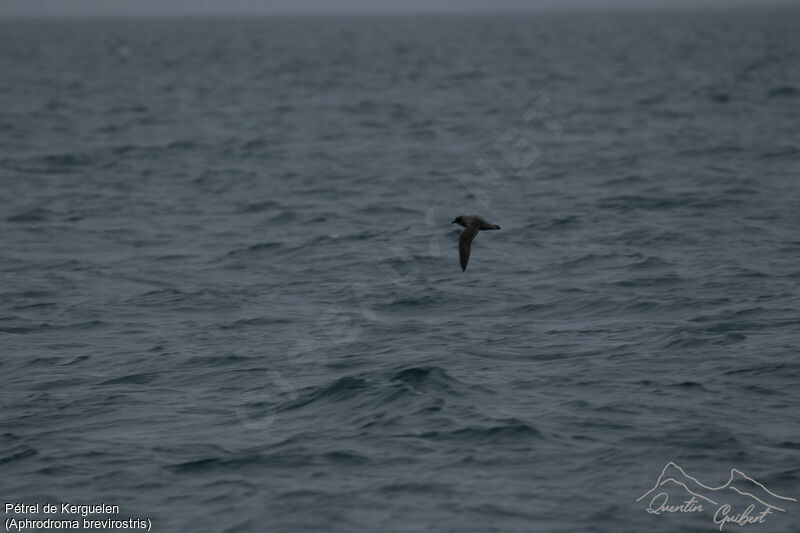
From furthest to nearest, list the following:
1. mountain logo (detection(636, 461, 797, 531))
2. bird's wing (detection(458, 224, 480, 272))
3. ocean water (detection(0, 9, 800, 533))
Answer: bird's wing (detection(458, 224, 480, 272)), ocean water (detection(0, 9, 800, 533)), mountain logo (detection(636, 461, 797, 531))

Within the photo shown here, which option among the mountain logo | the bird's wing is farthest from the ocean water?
the bird's wing

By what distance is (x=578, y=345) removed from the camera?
805 inches

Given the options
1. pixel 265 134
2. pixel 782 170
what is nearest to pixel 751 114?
pixel 782 170

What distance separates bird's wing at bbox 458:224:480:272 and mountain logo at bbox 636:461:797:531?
18.2 ft

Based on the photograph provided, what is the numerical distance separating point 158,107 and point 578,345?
50.9 m

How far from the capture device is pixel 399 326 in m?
22.3

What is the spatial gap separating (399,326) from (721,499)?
29.6 feet

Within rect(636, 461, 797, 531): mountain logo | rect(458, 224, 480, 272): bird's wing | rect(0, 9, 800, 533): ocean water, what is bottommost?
rect(636, 461, 797, 531): mountain logo

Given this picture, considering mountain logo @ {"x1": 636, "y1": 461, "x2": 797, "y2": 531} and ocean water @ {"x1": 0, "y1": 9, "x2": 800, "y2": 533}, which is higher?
ocean water @ {"x1": 0, "y1": 9, "x2": 800, "y2": 533}

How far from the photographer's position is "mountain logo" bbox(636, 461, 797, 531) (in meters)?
14.3

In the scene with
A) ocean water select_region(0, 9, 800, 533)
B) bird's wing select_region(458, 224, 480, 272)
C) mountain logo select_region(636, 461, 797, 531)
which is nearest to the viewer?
mountain logo select_region(636, 461, 797, 531)

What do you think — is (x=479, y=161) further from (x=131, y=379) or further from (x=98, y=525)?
(x=98, y=525)

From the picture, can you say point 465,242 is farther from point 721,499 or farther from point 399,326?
point 721,499

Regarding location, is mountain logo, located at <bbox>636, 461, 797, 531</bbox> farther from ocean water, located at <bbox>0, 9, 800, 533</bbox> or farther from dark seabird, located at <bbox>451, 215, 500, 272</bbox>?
dark seabird, located at <bbox>451, 215, 500, 272</bbox>
